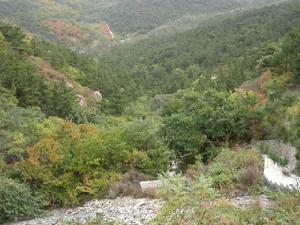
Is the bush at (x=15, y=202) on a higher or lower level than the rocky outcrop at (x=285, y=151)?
lower

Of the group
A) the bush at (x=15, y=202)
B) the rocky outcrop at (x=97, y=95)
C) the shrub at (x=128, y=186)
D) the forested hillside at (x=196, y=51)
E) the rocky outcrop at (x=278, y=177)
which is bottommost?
the forested hillside at (x=196, y=51)

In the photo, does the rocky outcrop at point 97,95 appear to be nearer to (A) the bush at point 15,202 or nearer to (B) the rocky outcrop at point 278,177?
(A) the bush at point 15,202

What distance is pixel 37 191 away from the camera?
19.2 m

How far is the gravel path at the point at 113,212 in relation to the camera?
1548 cm

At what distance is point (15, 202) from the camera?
17.7 meters

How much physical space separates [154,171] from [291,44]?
15518mm

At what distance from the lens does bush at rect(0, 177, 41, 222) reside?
17453 mm

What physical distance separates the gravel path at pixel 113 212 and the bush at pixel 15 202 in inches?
16.8

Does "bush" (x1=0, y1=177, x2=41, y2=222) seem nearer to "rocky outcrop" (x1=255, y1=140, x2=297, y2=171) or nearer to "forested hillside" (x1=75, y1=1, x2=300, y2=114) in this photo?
"rocky outcrop" (x1=255, y1=140, x2=297, y2=171)

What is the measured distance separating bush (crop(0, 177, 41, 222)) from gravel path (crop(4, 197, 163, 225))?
43cm

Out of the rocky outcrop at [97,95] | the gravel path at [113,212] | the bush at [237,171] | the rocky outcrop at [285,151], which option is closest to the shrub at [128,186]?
the gravel path at [113,212]

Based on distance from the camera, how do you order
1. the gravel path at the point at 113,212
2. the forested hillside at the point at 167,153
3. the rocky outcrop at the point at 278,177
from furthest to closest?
the gravel path at the point at 113,212 < the rocky outcrop at the point at 278,177 < the forested hillside at the point at 167,153

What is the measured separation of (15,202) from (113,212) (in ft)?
12.2

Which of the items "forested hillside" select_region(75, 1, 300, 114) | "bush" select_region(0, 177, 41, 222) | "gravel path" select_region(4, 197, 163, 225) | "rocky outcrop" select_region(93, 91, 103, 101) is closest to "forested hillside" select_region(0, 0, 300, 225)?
"bush" select_region(0, 177, 41, 222)
